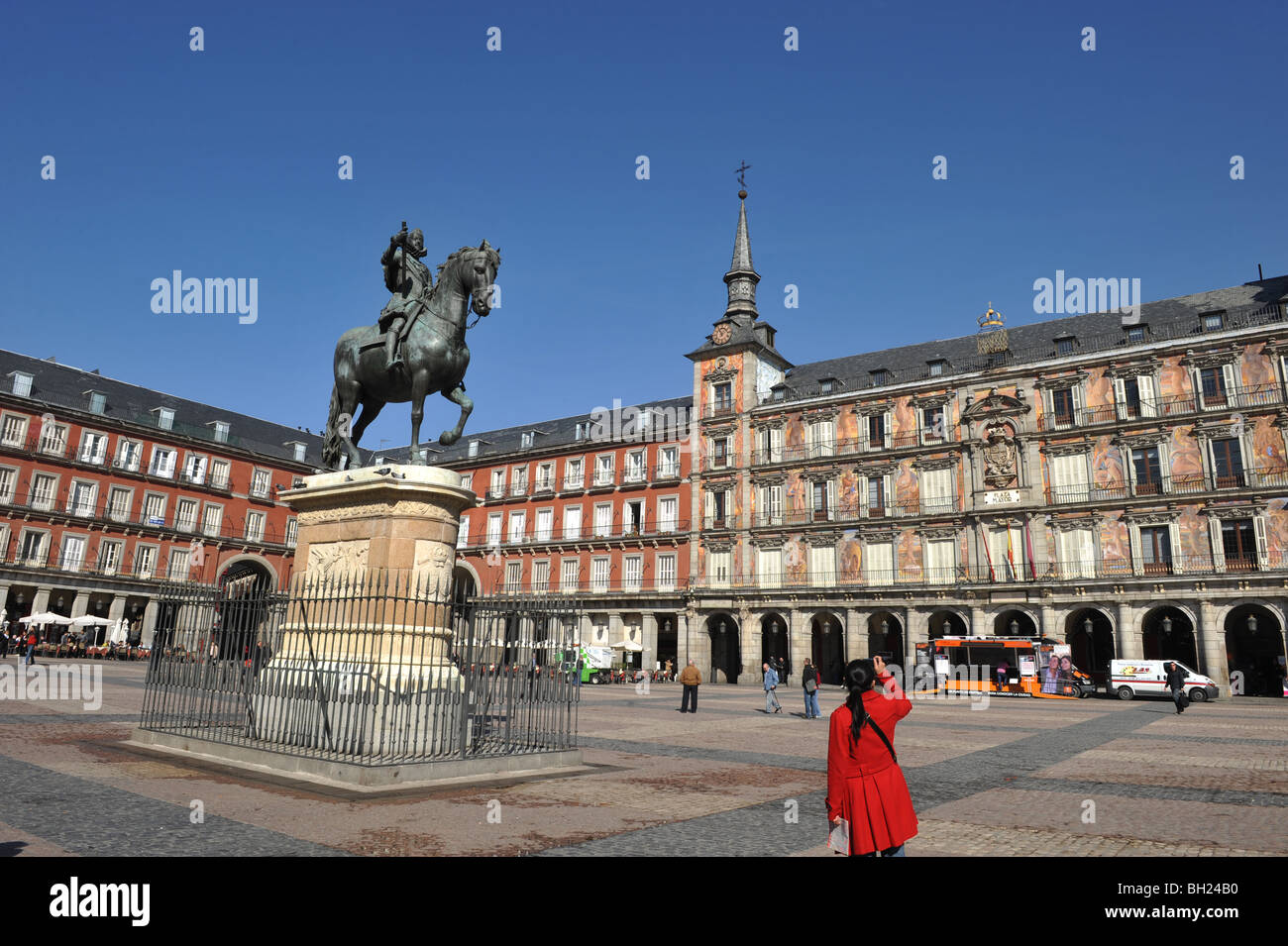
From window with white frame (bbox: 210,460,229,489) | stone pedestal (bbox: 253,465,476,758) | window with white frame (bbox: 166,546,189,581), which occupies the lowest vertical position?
stone pedestal (bbox: 253,465,476,758)

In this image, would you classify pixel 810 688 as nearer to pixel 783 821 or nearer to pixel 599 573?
pixel 783 821

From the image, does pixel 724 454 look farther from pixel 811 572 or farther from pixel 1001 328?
pixel 1001 328

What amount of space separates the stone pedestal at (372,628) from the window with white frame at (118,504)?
1705 inches

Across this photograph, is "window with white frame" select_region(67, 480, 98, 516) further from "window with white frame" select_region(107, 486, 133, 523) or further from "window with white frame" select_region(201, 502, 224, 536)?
"window with white frame" select_region(201, 502, 224, 536)

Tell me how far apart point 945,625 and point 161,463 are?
146 ft

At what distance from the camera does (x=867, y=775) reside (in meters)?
4.08

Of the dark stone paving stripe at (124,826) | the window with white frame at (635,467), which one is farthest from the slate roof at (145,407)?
the dark stone paving stripe at (124,826)

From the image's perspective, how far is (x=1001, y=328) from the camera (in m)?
42.2

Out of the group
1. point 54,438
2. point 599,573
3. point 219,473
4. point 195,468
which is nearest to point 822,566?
point 599,573

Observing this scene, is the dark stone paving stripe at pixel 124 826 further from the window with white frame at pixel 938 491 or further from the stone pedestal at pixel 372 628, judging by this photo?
the window with white frame at pixel 938 491

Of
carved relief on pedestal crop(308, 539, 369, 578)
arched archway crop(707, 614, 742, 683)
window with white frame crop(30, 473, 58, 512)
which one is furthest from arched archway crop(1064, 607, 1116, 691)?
window with white frame crop(30, 473, 58, 512)

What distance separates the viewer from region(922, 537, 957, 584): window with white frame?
3873cm

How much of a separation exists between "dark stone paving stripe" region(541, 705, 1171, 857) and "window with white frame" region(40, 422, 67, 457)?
48.0 meters
